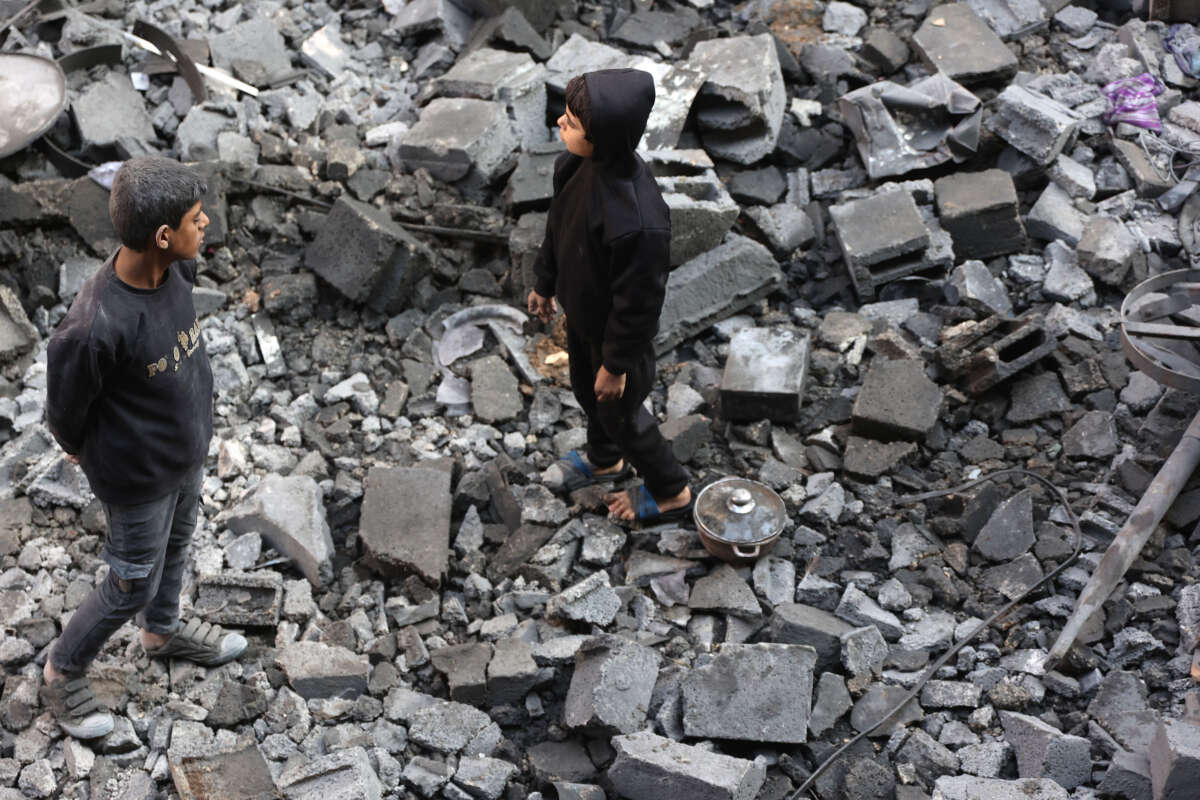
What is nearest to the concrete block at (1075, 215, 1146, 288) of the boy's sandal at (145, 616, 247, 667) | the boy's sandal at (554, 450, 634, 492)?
the boy's sandal at (554, 450, 634, 492)

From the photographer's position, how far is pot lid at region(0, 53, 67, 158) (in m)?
6.14

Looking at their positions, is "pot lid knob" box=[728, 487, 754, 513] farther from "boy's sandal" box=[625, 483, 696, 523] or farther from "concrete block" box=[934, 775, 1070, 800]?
"concrete block" box=[934, 775, 1070, 800]

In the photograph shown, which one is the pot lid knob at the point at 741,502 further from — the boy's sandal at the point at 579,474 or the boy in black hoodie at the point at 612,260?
the boy's sandal at the point at 579,474

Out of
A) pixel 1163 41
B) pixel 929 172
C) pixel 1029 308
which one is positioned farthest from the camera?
pixel 1163 41

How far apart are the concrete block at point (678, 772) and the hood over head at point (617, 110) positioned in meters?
2.20

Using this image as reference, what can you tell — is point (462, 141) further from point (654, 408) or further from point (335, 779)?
point (335, 779)

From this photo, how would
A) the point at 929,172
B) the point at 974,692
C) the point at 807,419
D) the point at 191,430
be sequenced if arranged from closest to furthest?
the point at 191,430 < the point at 974,692 < the point at 807,419 < the point at 929,172

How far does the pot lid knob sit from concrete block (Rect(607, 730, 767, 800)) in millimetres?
1189

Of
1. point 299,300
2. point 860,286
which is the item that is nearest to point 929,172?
point 860,286

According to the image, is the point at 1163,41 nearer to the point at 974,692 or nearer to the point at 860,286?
the point at 860,286

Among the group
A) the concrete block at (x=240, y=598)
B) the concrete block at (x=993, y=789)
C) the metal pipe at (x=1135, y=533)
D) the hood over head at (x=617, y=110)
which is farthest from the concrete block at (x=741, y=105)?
the concrete block at (x=993, y=789)

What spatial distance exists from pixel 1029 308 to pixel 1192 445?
1635mm

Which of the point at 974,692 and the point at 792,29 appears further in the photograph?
the point at 792,29

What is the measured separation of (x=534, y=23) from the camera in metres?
8.05
